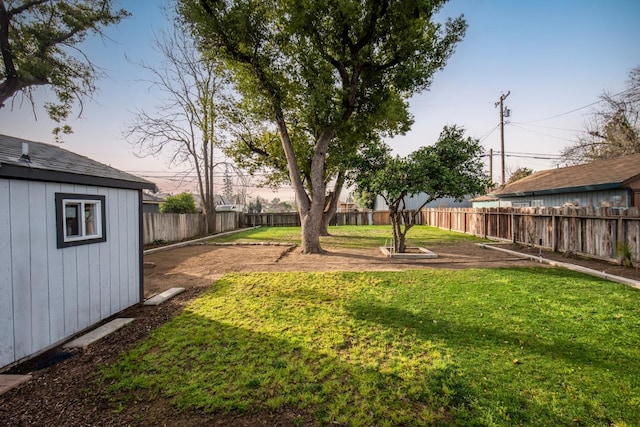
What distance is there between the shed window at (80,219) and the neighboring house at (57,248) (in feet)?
0.04

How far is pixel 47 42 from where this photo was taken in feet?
35.9

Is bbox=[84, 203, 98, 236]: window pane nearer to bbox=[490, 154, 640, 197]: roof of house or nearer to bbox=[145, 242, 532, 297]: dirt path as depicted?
bbox=[145, 242, 532, 297]: dirt path

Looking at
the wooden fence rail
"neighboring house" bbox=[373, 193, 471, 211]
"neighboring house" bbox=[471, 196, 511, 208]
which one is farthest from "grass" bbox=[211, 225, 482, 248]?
"neighboring house" bbox=[373, 193, 471, 211]

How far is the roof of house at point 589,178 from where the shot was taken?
9.09 meters

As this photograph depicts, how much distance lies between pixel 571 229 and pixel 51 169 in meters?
11.9

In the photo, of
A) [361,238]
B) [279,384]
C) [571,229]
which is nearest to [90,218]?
[279,384]

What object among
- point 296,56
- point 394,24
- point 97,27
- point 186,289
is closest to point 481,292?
point 186,289

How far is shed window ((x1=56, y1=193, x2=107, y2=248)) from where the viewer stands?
3604 mm

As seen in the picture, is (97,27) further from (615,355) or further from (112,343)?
(615,355)

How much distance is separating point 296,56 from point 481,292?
30.0 feet

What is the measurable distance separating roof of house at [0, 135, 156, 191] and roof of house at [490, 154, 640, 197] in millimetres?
13788

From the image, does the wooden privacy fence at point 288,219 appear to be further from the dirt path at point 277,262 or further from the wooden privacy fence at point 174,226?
the dirt path at point 277,262

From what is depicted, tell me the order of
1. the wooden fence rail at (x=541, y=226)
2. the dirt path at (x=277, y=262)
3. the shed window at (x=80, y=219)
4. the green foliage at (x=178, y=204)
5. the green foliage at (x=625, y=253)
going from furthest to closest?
the green foliage at (x=178, y=204)
the dirt path at (x=277, y=262)
the wooden fence rail at (x=541, y=226)
the green foliage at (x=625, y=253)
the shed window at (x=80, y=219)

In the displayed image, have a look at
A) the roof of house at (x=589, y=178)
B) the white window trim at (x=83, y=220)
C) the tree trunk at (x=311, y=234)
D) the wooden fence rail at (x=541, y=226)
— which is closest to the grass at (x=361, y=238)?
the wooden fence rail at (x=541, y=226)
